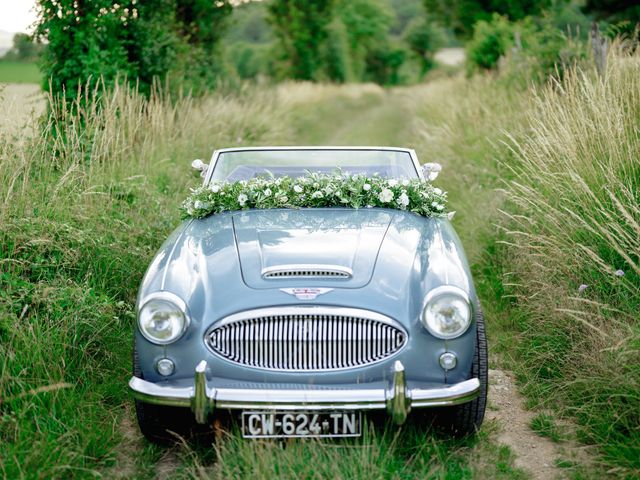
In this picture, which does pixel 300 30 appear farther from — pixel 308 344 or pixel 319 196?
pixel 308 344

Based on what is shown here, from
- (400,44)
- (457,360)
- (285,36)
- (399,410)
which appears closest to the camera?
(399,410)

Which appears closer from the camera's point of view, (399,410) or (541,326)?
(399,410)

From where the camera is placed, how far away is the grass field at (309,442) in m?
3.19

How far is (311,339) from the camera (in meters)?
3.13

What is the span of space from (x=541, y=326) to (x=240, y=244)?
203cm

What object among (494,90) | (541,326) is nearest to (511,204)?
(541,326)

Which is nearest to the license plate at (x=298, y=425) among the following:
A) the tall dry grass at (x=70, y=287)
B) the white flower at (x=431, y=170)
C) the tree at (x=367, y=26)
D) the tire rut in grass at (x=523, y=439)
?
the tall dry grass at (x=70, y=287)

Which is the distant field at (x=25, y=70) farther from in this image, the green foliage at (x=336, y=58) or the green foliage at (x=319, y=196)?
the green foliage at (x=336, y=58)

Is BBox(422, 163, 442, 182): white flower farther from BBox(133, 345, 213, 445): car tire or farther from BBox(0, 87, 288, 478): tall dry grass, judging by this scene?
BBox(133, 345, 213, 445): car tire

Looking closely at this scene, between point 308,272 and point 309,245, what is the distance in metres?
0.34

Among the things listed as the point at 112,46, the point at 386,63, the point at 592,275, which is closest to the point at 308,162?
the point at 592,275

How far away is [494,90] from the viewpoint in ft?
38.5

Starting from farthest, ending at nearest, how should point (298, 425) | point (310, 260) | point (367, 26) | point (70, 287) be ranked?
point (367, 26) < point (70, 287) < point (310, 260) < point (298, 425)

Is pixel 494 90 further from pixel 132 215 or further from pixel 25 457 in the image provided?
pixel 25 457
